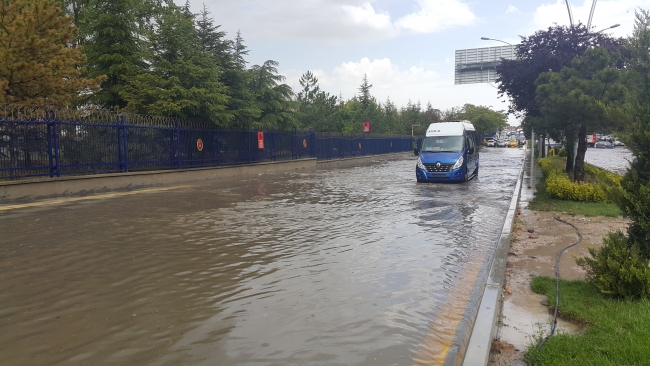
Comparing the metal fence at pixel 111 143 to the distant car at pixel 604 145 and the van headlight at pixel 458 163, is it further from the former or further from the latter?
the distant car at pixel 604 145

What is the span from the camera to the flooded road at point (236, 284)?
162 inches

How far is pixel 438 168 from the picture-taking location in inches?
703

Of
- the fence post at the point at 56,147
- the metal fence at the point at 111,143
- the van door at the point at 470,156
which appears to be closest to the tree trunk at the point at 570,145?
the van door at the point at 470,156

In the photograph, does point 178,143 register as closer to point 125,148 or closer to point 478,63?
point 125,148

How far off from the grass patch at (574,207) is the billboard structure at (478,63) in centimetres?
3176

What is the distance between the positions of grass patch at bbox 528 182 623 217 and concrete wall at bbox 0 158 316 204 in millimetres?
13216

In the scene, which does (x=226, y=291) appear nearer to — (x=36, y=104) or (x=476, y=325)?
(x=476, y=325)

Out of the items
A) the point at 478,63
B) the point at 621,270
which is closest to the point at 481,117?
the point at 478,63

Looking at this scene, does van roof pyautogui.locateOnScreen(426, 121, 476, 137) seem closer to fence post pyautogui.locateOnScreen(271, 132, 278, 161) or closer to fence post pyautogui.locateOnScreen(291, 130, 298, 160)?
fence post pyautogui.locateOnScreen(271, 132, 278, 161)

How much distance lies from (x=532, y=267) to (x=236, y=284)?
4168 mm

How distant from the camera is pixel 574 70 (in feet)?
46.7

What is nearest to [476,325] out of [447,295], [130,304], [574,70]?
[447,295]

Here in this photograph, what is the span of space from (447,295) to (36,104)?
15.1 metres

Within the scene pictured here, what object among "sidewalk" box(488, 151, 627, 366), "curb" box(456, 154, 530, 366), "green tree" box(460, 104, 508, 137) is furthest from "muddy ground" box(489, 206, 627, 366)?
"green tree" box(460, 104, 508, 137)
